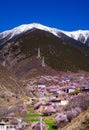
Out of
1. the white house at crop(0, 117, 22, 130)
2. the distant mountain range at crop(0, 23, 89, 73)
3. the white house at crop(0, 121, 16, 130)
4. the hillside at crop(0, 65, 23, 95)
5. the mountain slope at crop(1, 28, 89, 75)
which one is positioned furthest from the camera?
the mountain slope at crop(1, 28, 89, 75)

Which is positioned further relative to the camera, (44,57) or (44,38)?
(44,38)

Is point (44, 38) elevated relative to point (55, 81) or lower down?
elevated

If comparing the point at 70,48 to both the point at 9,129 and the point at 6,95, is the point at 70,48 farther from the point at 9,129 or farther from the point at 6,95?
the point at 9,129

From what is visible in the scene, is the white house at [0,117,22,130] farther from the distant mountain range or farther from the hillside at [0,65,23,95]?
the distant mountain range

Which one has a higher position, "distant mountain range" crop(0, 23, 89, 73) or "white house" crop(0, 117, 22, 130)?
"distant mountain range" crop(0, 23, 89, 73)

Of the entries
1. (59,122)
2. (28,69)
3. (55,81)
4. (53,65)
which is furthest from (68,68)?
(59,122)

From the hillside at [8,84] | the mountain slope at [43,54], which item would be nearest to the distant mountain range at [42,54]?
the mountain slope at [43,54]

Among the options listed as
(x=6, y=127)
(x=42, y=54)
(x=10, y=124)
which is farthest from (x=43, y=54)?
(x=6, y=127)

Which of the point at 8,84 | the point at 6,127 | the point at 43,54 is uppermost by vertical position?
the point at 43,54

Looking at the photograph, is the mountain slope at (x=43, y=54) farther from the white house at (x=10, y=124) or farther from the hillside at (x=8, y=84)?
the white house at (x=10, y=124)

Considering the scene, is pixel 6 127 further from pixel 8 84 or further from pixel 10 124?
pixel 8 84

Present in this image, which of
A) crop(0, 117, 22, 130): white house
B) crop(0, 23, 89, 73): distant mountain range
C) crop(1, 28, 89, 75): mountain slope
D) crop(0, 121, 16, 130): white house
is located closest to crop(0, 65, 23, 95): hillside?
crop(0, 117, 22, 130): white house
